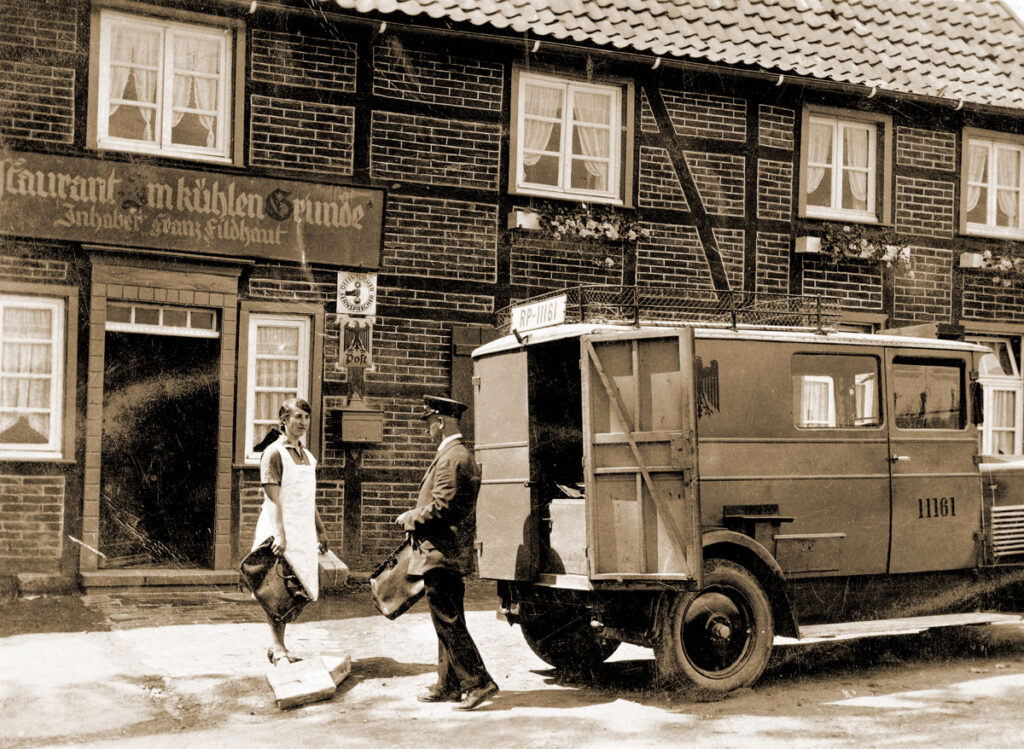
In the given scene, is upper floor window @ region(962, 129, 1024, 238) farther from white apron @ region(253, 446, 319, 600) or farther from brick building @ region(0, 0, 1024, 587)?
white apron @ region(253, 446, 319, 600)

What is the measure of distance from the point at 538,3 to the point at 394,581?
305 inches

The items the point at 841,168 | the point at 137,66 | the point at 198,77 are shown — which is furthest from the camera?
the point at 841,168

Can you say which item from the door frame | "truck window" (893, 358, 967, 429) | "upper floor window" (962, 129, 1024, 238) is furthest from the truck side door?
"upper floor window" (962, 129, 1024, 238)

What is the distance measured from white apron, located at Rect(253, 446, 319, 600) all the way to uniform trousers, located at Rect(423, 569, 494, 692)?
101cm

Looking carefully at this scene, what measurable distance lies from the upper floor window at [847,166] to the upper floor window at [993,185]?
1.24 m

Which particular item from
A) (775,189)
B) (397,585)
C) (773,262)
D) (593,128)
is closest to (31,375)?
(397,585)

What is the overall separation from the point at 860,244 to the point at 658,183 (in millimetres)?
2634

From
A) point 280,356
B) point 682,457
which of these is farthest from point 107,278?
point 682,457

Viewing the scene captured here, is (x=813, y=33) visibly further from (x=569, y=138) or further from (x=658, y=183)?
(x=569, y=138)

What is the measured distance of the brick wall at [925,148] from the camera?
1433 cm

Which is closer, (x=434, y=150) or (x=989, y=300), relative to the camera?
(x=434, y=150)

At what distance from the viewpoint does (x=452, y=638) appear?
715cm

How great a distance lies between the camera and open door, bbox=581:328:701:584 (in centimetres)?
695

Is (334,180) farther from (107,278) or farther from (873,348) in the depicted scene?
(873,348)
